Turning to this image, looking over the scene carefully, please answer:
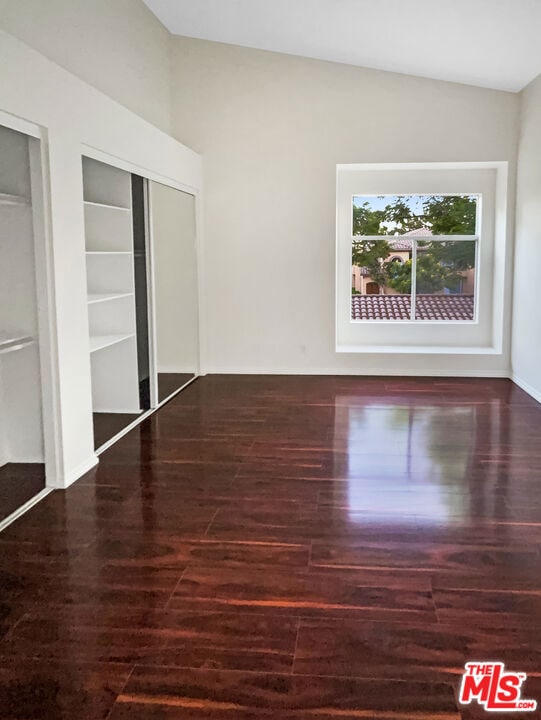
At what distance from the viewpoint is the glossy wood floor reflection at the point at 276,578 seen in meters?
2.17

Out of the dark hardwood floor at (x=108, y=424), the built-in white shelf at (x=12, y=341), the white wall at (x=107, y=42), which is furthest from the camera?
the dark hardwood floor at (x=108, y=424)

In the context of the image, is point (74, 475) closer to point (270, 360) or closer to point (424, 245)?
point (270, 360)

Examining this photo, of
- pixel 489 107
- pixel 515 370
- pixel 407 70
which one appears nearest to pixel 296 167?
pixel 407 70

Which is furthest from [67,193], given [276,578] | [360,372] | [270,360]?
[360,372]

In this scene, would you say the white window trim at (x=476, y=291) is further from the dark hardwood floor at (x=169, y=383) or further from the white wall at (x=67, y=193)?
the white wall at (x=67, y=193)

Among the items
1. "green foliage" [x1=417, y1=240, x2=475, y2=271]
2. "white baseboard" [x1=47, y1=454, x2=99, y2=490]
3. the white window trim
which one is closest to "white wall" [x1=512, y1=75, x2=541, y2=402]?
the white window trim

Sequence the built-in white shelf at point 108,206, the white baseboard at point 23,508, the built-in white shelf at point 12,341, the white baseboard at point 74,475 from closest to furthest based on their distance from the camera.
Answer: the white baseboard at point 23,508
the built-in white shelf at point 12,341
the white baseboard at point 74,475
the built-in white shelf at point 108,206

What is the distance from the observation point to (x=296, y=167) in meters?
7.16

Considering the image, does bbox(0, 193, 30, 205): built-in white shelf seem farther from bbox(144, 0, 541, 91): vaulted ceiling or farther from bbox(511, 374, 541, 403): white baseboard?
bbox(511, 374, 541, 403): white baseboard

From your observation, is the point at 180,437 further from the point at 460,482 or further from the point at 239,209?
the point at 239,209

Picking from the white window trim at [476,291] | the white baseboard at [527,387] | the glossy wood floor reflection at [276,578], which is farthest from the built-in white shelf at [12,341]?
the white baseboard at [527,387]

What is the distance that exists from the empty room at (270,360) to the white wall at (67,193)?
0.06ft

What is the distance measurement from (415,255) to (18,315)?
4.96 metres

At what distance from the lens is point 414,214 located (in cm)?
760
